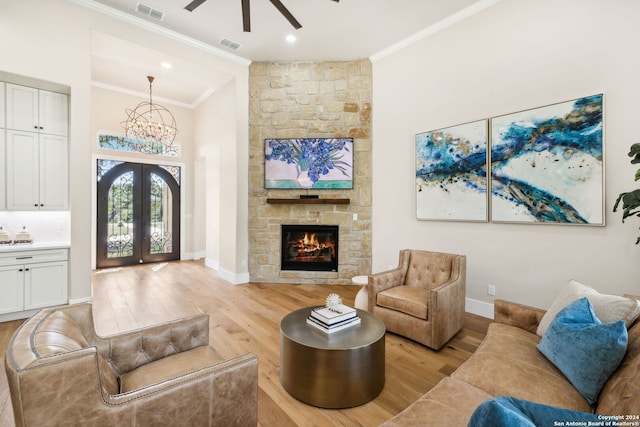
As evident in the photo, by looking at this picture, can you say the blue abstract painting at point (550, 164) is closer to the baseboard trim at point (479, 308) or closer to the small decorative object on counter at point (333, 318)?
the baseboard trim at point (479, 308)

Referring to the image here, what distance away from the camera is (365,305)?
3.46 m

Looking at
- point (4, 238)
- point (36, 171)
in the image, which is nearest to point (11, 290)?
point (4, 238)

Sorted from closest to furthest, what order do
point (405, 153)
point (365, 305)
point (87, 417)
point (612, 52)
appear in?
1. point (87, 417)
2. point (612, 52)
3. point (365, 305)
4. point (405, 153)

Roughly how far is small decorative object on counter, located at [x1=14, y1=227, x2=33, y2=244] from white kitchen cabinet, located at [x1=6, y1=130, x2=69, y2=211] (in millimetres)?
367

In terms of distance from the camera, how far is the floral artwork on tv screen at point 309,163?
5.02 meters

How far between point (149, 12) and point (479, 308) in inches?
233

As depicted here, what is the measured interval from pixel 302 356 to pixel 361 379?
0.43 m

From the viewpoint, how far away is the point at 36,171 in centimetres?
372

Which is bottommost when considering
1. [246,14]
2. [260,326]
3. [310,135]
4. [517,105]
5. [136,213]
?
[260,326]

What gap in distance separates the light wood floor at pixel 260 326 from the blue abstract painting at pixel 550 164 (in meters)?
1.45

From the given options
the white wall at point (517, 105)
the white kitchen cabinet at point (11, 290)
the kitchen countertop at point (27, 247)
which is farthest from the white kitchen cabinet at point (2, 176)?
the white wall at point (517, 105)

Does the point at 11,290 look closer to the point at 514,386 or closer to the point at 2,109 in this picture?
Result: the point at 2,109

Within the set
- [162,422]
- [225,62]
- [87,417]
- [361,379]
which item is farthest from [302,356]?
[225,62]

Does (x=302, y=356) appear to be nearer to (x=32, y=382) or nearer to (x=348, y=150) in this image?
(x=32, y=382)
